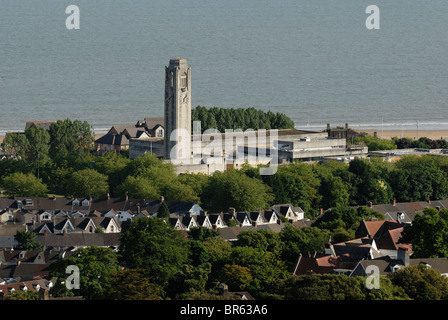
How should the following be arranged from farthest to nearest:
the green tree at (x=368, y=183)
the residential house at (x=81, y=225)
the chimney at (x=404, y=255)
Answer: the green tree at (x=368, y=183) < the residential house at (x=81, y=225) < the chimney at (x=404, y=255)

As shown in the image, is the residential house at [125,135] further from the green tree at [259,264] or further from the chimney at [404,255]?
the chimney at [404,255]

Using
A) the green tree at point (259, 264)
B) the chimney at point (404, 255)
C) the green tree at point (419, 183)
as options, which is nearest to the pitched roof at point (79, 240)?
the green tree at point (259, 264)

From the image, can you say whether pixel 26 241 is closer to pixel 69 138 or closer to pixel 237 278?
pixel 237 278

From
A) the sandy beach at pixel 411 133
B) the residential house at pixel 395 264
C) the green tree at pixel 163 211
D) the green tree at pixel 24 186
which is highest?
the sandy beach at pixel 411 133

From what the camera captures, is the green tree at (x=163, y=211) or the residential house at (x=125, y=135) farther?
the residential house at (x=125, y=135)

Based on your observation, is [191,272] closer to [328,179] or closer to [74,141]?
[328,179]
